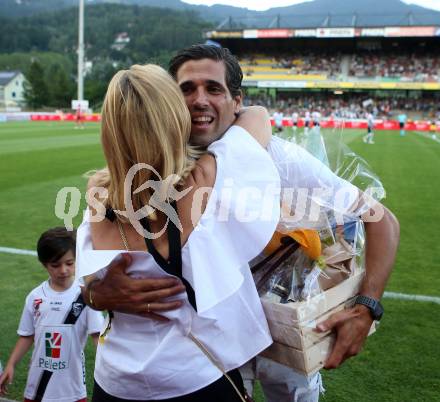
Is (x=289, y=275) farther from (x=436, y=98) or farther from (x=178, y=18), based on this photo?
(x=178, y=18)

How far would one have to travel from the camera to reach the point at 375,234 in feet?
5.89

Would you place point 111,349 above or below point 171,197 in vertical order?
below

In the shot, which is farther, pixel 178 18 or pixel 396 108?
pixel 178 18

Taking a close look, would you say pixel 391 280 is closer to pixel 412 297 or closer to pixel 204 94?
pixel 412 297

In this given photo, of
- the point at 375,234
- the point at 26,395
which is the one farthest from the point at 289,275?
the point at 26,395

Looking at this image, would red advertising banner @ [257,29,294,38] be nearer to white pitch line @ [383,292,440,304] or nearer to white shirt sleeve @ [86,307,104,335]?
white pitch line @ [383,292,440,304]

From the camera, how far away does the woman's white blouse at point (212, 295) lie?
141 centimetres

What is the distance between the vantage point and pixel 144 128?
1.42m

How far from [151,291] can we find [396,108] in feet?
180

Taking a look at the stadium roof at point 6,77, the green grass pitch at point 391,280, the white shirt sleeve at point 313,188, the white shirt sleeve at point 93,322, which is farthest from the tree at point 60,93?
the white shirt sleeve at point 313,188

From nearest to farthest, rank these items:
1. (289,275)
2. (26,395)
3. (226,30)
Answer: (289,275)
(26,395)
(226,30)

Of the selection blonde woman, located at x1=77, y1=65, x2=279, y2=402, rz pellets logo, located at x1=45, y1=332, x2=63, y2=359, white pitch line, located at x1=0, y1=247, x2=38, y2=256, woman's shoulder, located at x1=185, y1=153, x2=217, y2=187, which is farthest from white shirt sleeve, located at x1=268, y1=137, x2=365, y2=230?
→ white pitch line, located at x1=0, y1=247, x2=38, y2=256

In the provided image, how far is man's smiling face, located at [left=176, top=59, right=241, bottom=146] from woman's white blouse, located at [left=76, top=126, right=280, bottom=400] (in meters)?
0.38

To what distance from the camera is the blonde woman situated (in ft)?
4.66
